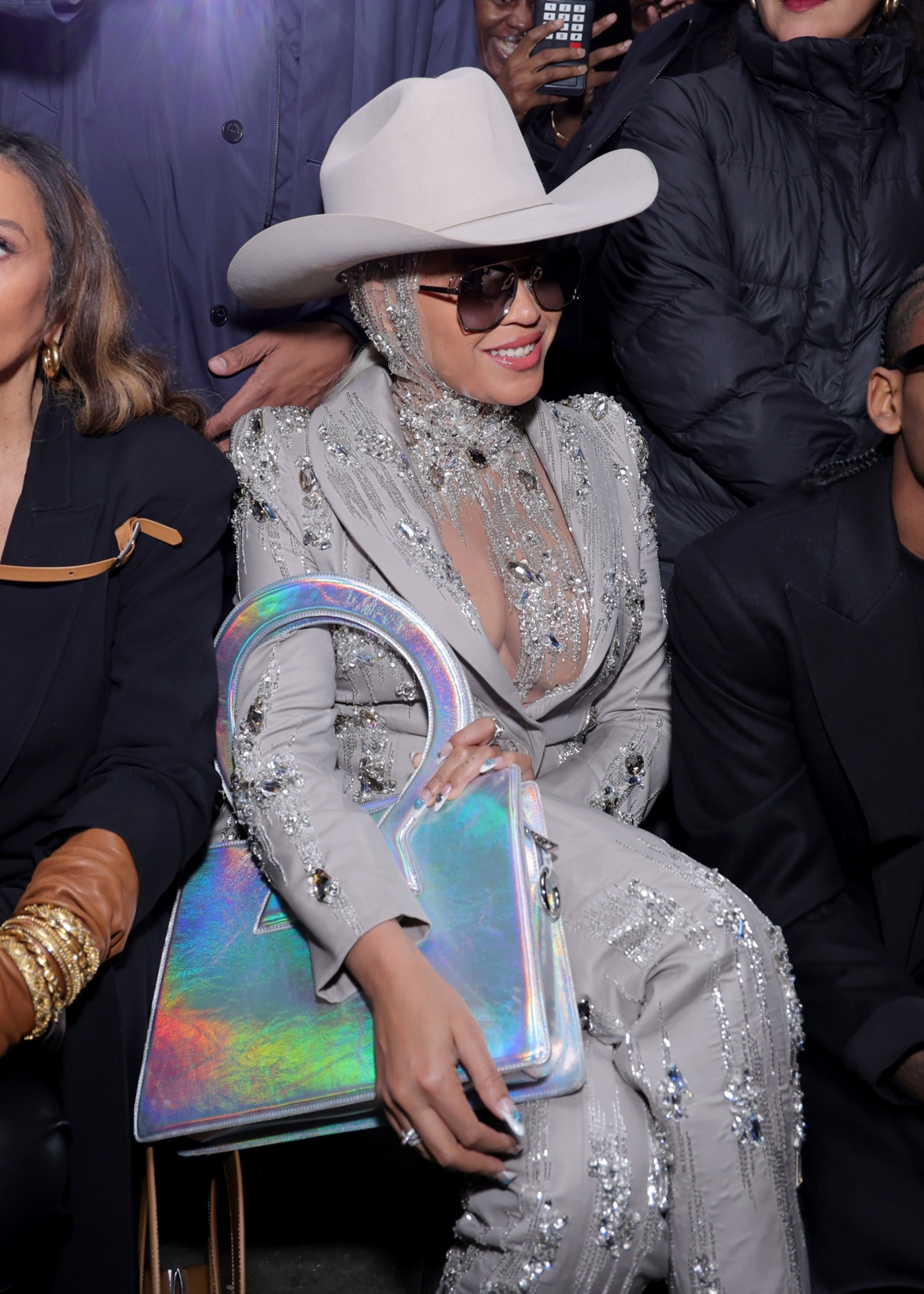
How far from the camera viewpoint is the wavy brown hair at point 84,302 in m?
2.21

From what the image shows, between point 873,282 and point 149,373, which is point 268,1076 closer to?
point 149,373

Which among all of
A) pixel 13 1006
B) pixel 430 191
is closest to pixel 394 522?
pixel 430 191

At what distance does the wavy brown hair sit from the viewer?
87.2 inches

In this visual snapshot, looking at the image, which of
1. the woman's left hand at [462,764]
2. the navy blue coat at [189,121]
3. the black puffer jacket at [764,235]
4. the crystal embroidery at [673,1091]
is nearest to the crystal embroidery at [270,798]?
the woman's left hand at [462,764]

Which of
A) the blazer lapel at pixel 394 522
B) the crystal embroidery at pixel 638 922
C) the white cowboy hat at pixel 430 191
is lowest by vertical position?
the crystal embroidery at pixel 638 922

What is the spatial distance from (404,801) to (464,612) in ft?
1.31

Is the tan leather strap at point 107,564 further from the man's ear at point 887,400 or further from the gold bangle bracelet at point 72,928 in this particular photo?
the man's ear at point 887,400

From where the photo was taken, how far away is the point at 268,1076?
194 cm

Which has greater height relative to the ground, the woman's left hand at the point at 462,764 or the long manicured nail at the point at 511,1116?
the woman's left hand at the point at 462,764

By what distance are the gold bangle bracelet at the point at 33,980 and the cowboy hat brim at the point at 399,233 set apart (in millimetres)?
1308

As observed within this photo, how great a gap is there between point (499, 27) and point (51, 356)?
1.60m

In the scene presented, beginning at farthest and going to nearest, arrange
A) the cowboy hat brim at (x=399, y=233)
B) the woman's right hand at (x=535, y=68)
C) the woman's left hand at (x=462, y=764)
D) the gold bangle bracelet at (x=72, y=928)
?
1. the woman's right hand at (x=535, y=68)
2. the cowboy hat brim at (x=399, y=233)
3. the woman's left hand at (x=462, y=764)
4. the gold bangle bracelet at (x=72, y=928)

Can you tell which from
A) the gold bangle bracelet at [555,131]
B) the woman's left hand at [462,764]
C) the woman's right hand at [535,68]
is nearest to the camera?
the woman's left hand at [462,764]

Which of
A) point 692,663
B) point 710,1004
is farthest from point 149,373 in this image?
point 710,1004
